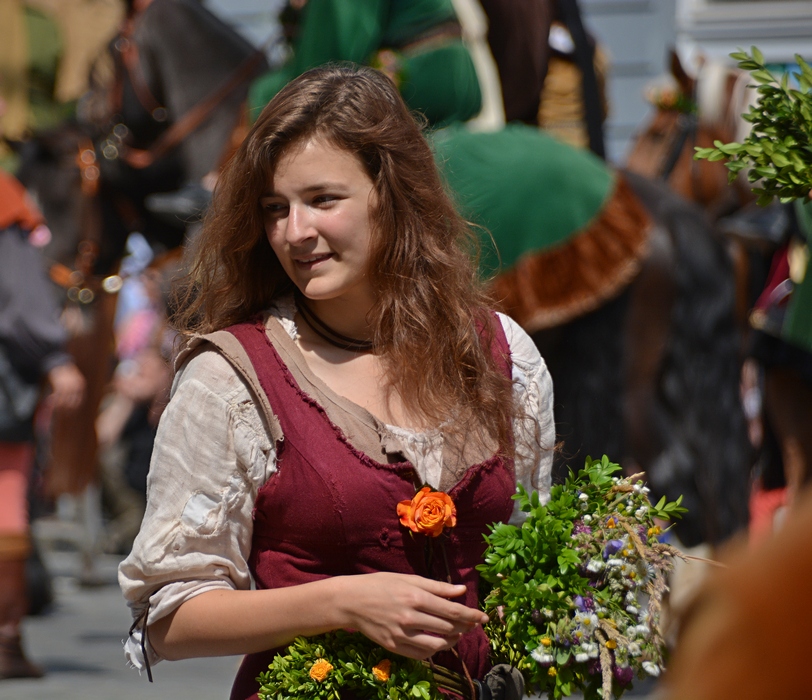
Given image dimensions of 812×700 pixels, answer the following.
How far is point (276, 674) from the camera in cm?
174

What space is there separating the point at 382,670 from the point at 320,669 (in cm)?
8

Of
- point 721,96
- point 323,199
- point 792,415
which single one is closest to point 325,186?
point 323,199

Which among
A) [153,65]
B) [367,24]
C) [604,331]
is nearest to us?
[367,24]

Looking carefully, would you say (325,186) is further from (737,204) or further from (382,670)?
(737,204)

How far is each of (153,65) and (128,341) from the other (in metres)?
3.39

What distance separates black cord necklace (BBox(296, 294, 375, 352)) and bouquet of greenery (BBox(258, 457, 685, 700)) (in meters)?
0.32

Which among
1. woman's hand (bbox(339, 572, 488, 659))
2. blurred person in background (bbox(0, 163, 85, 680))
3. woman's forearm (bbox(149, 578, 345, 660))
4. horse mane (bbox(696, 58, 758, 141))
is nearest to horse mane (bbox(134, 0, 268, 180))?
blurred person in background (bbox(0, 163, 85, 680))

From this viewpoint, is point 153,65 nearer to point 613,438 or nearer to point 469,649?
point 613,438

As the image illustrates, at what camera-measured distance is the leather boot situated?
16.5ft

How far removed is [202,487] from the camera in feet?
5.82

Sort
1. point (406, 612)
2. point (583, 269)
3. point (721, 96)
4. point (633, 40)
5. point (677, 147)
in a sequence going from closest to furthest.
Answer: point (406, 612)
point (583, 269)
point (721, 96)
point (677, 147)
point (633, 40)

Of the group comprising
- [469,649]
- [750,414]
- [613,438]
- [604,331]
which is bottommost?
[750,414]

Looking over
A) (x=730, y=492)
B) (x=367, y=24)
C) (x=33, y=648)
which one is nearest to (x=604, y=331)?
(x=730, y=492)

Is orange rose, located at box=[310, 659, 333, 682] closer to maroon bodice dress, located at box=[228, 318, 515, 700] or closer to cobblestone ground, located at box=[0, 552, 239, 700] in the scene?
maroon bodice dress, located at box=[228, 318, 515, 700]
